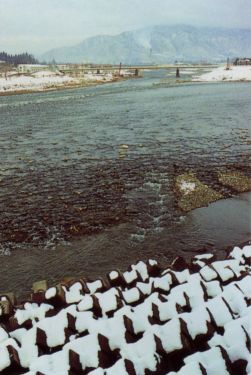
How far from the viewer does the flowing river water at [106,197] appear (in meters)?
13.8

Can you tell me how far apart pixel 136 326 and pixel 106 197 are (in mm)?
10264

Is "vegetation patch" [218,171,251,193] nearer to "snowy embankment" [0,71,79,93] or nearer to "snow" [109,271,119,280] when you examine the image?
"snow" [109,271,119,280]

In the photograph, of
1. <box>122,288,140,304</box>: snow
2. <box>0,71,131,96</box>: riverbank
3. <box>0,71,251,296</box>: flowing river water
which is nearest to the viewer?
<box>122,288,140,304</box>: snow

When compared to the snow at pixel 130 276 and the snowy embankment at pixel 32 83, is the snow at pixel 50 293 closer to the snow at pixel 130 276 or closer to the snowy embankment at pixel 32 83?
the snow at pixel 130 276

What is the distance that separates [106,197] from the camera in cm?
1848

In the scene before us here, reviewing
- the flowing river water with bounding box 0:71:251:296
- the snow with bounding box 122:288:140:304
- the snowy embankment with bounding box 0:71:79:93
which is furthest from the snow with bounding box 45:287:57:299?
the snowy embankment with bounding box 0:71:79:93

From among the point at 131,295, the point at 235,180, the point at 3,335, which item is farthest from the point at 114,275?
the point at 235,180

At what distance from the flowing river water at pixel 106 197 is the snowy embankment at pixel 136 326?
106 inches

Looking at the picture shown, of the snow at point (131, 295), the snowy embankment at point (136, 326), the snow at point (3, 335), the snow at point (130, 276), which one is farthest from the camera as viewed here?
the snow at point (130, 276)

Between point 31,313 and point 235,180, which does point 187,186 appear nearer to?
point 235,180

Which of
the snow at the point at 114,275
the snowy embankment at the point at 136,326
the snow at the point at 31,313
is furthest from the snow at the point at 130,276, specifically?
the snow at the point at 31,313

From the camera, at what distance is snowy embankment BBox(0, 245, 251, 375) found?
755cm

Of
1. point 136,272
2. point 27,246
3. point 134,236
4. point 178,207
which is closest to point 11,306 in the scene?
point 136,272

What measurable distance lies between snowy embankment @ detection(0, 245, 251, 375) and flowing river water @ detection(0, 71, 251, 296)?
106 inches
